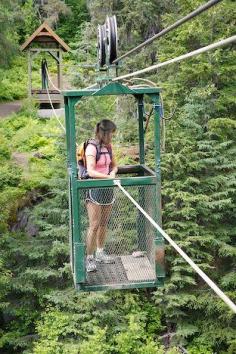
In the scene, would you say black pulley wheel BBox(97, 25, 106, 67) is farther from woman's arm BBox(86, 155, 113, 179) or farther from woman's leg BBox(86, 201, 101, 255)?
woman's leg BBox(86, 201, 101, 255)

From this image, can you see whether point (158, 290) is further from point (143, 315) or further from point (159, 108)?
point (159, 108)

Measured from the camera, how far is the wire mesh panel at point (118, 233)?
15.2 feet

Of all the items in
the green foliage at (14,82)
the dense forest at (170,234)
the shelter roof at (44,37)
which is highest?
the shelter roof at (44,37)

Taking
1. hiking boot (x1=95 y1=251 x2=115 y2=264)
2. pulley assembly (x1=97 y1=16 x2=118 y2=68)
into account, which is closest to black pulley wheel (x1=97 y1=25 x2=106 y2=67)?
pulley assembly (x1=97 y1=16 x2=118 y2=68)

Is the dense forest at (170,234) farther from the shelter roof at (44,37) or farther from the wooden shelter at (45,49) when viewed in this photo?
the shelter roof at (44,37)

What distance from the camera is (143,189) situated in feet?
15.6

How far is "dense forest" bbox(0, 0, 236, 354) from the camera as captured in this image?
10500mm

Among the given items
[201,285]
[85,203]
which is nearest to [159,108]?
[85,203]

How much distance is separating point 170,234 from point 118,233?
6187 mm

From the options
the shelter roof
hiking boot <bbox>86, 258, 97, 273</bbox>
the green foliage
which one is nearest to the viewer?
hiking boot <bbox>86, 258, 97, 273</bbox>

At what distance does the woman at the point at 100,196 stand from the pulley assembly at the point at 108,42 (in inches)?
20.5

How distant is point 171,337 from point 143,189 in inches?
273

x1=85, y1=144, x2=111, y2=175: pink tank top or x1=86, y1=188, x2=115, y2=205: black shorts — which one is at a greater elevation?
x1=85, y1=144, x2=111, y2=175: pink tank top

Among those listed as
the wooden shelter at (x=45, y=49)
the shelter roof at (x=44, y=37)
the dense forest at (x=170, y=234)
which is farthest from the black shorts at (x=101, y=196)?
the shelter roof at (x=44, y=37)
